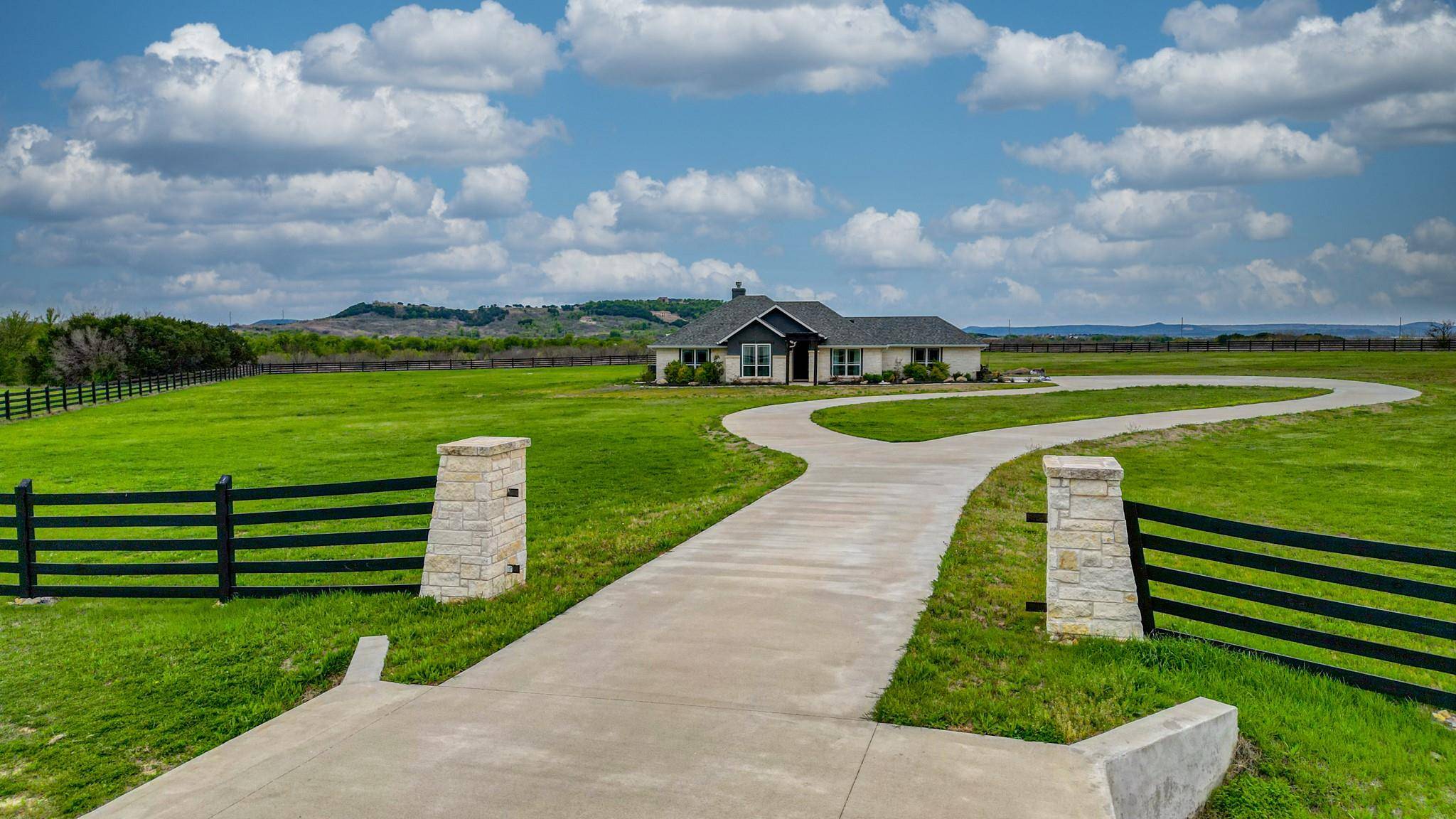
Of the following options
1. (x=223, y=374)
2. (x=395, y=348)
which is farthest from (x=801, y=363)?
(x=395, y=348)

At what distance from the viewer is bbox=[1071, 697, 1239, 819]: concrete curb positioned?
5676 mm

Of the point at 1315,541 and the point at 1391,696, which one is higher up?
the point at 1315,541

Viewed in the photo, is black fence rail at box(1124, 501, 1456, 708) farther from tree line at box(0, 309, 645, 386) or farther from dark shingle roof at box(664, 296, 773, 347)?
tree line at box(0, 309, 645, 386)

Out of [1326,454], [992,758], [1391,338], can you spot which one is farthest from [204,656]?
[1391,338]

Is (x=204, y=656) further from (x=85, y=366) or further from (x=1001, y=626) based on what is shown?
(x=85, y=366)

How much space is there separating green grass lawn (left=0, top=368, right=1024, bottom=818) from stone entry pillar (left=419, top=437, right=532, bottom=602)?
316 millimetres

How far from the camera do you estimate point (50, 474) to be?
23812mm

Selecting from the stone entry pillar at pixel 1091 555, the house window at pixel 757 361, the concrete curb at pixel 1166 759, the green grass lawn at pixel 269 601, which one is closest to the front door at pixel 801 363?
the house window at pixel 757 361

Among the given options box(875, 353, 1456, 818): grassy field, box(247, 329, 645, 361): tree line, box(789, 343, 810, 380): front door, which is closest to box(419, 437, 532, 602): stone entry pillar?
box(875, 353, 1456, 818): grassy field

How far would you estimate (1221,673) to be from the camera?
7.43 m

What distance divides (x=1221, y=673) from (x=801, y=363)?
51502mm

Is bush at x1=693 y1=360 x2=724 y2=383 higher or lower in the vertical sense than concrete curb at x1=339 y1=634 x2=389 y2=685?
higher

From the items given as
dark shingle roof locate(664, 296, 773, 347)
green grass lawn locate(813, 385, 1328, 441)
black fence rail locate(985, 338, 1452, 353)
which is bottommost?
green grass lawn locate(813, 385, 1328, 441)

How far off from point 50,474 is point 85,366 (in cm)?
5704
